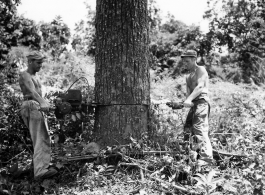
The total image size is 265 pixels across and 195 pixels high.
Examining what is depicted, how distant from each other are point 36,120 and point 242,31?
14088 mm

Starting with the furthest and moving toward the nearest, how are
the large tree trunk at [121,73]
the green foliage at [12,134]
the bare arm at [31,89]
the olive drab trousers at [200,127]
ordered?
the green foliage at [12,134]
the large tree trunk at [121,73]
the olive drab trousers at [200,127]
the bare arm at [31,89]

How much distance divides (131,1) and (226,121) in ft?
10.8

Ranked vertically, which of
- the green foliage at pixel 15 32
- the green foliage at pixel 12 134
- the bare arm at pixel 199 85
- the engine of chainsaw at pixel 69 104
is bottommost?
the green foliage at pixel 12 134

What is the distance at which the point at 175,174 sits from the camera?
151 inches

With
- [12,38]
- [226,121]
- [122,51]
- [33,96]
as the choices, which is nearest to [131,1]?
[122,51]

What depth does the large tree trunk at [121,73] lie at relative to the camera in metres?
4.50

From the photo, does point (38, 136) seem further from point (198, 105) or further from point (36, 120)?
point (198, 105)

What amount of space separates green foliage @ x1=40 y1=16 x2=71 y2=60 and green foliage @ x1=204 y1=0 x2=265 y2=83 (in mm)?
8520

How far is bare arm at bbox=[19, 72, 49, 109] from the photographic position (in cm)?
394

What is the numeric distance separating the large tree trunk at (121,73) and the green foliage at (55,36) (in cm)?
1419

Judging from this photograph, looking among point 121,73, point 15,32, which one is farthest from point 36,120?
point 15,32

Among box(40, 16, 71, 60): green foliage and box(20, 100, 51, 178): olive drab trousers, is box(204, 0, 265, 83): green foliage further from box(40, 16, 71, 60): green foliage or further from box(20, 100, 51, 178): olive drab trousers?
box(20, 100, 51, 178): olive drab trousers

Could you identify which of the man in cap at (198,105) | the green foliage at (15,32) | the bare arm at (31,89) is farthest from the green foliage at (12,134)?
the green foliage at (15,32)

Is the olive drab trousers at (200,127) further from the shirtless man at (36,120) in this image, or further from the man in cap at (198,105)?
the shirtless man at (36,120)
